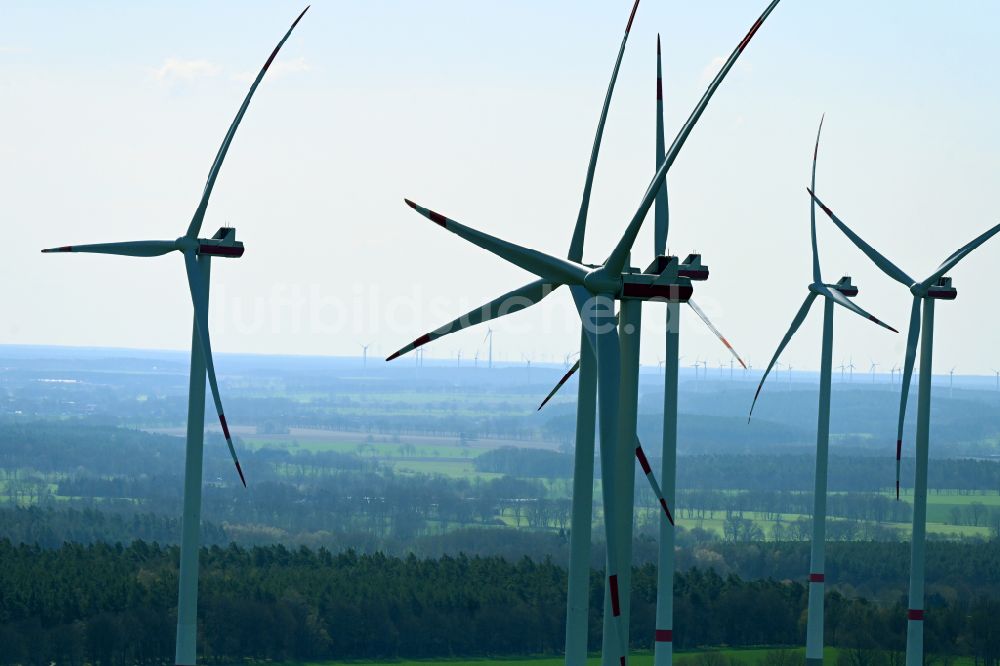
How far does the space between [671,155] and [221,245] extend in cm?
1793

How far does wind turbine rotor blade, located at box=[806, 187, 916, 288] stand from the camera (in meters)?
53.8

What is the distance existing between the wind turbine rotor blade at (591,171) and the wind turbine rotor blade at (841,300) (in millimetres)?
23201

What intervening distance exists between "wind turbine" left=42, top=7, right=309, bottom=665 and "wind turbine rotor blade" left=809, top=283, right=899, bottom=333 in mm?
23222

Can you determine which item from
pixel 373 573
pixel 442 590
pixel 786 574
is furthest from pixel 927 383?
pixel 786 574

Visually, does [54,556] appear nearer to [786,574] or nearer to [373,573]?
[373,573]

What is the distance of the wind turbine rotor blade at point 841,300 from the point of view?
5334 centimetres

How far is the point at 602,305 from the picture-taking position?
29.2m

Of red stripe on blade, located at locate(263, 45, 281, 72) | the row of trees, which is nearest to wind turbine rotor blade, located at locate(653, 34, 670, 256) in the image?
red stripe on blade, located at locate(263, 45, 281, 72)

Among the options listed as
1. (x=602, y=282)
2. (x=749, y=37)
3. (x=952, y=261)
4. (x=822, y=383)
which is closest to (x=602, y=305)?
(x=602, y=282)

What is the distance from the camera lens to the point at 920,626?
174 feet

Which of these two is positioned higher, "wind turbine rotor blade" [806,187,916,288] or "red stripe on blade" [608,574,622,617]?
"wind turbine rotor blade" [806,187,916,288]

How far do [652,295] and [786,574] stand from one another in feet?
521

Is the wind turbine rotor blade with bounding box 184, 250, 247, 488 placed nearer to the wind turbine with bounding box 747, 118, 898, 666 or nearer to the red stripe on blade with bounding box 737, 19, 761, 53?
the red stripe on blade with bounding box 737, 19, 761, 53

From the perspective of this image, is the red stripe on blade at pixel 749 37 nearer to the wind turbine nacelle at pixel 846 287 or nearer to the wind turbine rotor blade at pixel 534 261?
the wind turbine rotor blade at pixel 534 261
